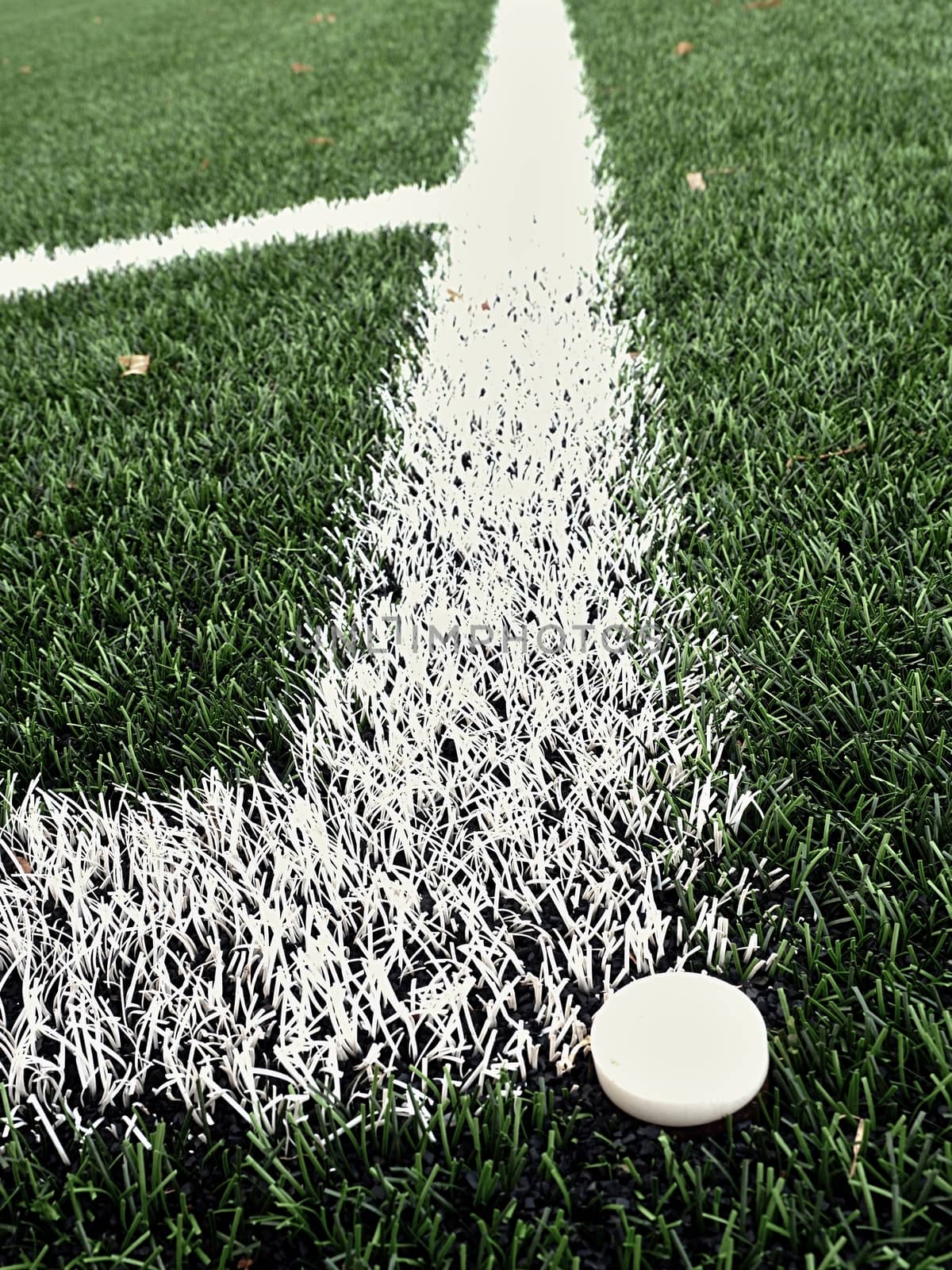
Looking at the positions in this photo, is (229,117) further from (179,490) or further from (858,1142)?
(858,1142)

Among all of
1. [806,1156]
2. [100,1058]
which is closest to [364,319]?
[100,1058]

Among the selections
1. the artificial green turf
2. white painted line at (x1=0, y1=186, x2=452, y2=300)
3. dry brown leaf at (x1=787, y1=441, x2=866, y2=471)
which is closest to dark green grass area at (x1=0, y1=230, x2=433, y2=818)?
white painted line at (x1=0, y1=186, x2=452, y2=300)

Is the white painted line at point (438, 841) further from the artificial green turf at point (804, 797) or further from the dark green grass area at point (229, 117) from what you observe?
the dark green grass area at point (229, 117)

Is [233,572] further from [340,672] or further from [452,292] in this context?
[452,292]

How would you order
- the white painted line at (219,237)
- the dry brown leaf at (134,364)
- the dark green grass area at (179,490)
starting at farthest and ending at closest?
the white painted line at (219,237), the dry brown leaf at (134,364), the dark green grass area at (179,490)

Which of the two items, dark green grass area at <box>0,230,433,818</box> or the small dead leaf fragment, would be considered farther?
dark green grass area at <box>0,230,433,818</box>

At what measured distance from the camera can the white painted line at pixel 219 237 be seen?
3.30 metres

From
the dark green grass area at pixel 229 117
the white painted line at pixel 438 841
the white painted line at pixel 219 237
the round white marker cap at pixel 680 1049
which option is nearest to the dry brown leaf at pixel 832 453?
the white painted line at pixel 438 841

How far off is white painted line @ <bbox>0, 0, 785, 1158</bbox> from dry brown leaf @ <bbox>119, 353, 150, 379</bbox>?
2.97ft

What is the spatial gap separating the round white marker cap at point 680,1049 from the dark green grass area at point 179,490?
61cm

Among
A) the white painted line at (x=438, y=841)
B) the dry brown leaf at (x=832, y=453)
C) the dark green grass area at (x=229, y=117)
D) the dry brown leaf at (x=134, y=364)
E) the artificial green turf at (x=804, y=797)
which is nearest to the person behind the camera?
the artificial green turf at (x=804, y=797)

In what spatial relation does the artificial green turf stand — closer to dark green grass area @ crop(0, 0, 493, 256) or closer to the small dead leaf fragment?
the small dead leaf fragment

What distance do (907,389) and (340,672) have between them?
4.16 ft

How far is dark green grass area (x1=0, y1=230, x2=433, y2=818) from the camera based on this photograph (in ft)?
4.79
